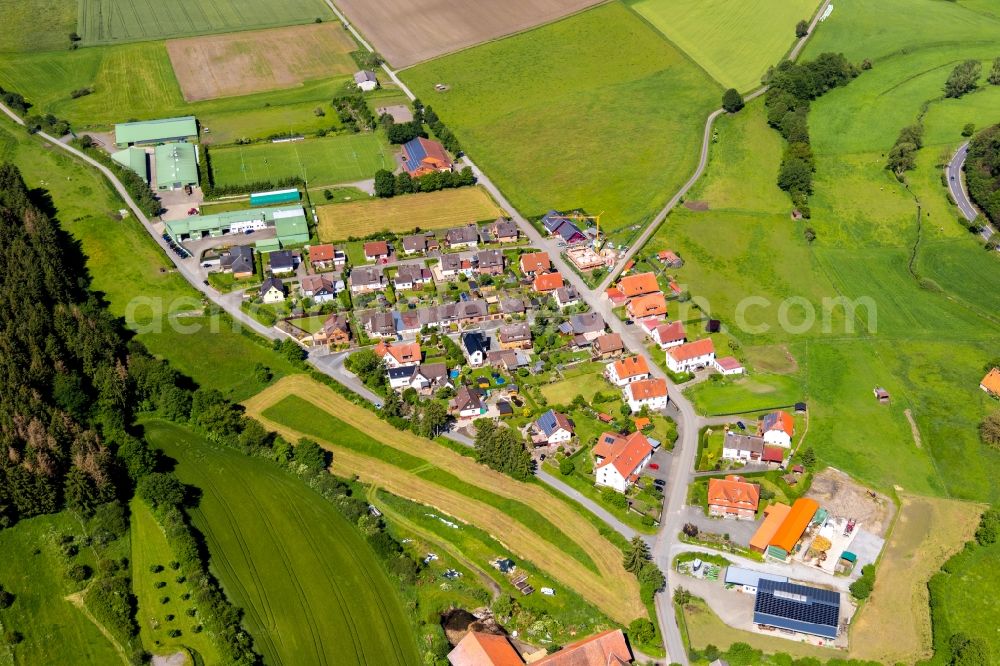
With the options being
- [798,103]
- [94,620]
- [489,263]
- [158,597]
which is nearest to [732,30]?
[798,103]

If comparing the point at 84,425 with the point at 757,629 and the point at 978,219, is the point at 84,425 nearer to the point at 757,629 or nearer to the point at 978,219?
the point at 757,629

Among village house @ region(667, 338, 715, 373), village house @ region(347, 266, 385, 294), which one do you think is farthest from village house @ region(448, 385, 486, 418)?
village house @ region(347, 266, 385, 294)

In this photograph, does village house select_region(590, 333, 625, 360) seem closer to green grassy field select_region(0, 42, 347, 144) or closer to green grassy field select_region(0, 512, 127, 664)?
green grassy field select_region(0, 512, 127, 664)

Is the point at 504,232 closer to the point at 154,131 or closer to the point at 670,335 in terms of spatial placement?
the point at 670,335

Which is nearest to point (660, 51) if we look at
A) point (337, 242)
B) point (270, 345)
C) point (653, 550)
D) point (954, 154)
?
point (954, 154)

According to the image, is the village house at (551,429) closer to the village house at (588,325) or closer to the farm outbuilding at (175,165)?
the village house at (588,325)

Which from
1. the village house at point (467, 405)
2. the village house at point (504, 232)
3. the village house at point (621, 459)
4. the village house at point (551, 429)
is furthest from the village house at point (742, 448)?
the village house at point (504, 232)
